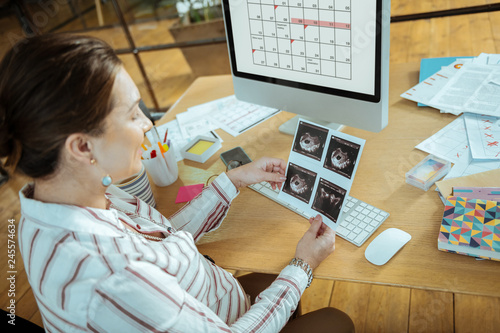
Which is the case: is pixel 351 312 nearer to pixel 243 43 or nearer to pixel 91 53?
pixel 243 43

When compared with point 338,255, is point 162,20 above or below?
above

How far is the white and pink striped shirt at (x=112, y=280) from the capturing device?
2.30 ft

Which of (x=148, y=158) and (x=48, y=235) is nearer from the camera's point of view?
(x=48, y=235)

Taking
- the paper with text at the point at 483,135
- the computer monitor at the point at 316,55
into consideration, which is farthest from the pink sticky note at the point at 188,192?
the paper with text at the point at 483,135

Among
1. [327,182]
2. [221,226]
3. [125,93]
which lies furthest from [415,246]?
[125,93]

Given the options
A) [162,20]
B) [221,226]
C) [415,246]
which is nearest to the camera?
[415,246]

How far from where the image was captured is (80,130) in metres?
0.75

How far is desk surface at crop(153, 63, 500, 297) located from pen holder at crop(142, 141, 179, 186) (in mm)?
31

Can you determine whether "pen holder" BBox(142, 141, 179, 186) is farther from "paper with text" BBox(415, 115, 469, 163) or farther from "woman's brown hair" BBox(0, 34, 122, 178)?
"paper with text" BBox(415, 115, 469, 163)

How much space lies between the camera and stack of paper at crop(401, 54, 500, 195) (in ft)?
3.59

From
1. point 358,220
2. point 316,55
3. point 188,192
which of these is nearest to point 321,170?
point 358,220

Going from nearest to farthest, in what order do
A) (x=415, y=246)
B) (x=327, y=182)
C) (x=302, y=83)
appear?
(x=415, y=246) → (x=327, y=182) → (x=302, y=83)

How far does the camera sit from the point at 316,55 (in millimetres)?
1168

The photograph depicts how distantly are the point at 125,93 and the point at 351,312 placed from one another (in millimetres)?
1314
